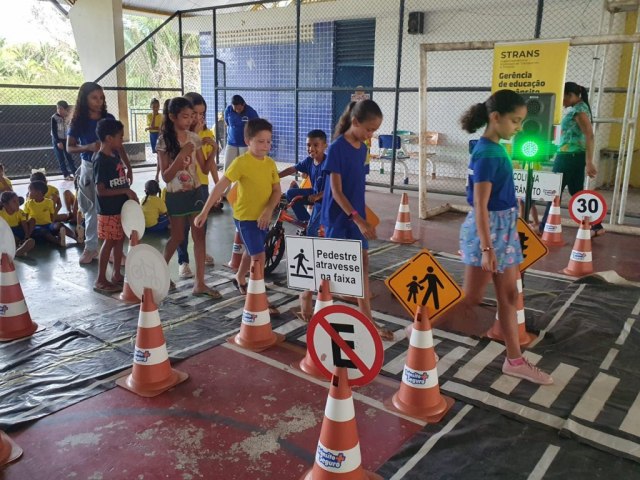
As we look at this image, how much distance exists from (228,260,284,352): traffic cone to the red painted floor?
417 mm

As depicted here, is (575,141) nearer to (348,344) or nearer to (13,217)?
(348,344)

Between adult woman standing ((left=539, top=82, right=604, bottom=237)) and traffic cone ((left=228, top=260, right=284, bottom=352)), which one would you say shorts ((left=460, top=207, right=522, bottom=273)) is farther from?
adult woman standing ((left=539, top=82, right=604, bottom=237))

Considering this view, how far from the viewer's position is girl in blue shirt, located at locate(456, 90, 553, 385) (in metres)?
3.31

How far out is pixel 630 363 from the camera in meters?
3.78

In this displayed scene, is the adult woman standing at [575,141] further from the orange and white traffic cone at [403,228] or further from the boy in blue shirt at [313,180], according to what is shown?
the boy in blue shirt at [313,180]

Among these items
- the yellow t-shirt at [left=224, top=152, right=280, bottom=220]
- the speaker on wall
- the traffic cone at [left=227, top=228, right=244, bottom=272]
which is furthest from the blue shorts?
the speaker on wall

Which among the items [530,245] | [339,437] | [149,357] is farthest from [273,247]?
[339,437]

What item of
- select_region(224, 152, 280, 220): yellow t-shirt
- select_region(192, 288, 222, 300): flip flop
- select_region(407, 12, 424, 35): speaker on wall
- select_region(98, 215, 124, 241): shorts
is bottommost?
select_region(192, 288, 222, 300): flip flop

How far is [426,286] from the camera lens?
3268mm

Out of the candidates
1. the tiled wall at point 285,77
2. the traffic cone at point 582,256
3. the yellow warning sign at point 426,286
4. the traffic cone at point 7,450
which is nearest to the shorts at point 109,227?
the traffic cone at point 7,450

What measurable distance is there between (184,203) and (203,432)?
2.48m

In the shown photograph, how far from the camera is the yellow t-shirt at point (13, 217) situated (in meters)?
6.43

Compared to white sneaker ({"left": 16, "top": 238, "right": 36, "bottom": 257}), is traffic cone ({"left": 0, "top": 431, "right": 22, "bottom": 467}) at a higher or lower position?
lower

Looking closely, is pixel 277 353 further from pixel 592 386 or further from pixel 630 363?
pixel 630 363
